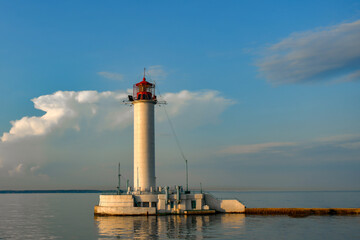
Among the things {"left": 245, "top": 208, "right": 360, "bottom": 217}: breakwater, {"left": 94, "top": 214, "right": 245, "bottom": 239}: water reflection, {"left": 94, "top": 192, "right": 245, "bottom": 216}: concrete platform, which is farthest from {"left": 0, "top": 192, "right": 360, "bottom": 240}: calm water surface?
{"left": 245, "top": 208, "right": 360, "bottom": 217}: breakwater

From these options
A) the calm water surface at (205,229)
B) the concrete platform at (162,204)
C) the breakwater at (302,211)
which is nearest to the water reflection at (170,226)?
the calm water surface at (205,229)

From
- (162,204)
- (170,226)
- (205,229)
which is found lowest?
(205,229)

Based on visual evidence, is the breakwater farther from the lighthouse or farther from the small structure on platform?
the lighthouse

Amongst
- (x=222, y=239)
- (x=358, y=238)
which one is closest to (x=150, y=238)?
(x=222, y=239)

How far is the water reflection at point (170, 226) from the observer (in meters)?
49.0

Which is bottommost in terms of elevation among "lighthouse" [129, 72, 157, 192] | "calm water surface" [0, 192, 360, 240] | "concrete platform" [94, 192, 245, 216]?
"calm water surface" [0, 192, 360, 240]

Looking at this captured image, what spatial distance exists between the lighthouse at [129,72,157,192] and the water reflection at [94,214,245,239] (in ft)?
24.6

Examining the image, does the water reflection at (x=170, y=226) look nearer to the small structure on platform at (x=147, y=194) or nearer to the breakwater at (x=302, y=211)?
the small structure on platform at (x=147, y=194)

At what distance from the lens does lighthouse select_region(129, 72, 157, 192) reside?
70.9 meters

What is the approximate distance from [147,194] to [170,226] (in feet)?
43.2

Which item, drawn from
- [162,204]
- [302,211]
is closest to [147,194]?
[162,204]

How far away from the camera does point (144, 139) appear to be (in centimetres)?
7181

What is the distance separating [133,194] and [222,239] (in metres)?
26.2

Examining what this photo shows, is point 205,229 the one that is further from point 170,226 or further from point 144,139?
point 144,139
